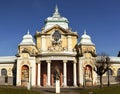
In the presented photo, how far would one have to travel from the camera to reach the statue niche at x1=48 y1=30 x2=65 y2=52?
87075 millimetres

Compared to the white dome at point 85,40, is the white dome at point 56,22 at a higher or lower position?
higher

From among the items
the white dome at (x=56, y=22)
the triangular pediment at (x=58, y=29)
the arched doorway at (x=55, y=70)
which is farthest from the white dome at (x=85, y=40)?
the arched doorway at (x=55, y=70)

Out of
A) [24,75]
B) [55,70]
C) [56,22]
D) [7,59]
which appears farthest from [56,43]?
[7,59]

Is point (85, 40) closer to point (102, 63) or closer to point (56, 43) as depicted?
point (56, 43)

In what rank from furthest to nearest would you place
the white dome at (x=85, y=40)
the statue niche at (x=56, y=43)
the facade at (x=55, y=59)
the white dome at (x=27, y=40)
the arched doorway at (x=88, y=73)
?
the white dome at (x=27, y=40) < the white dome at (x=85, y=40) < the statue niche at (x=56, y=43) < the arched doorway at (x=88, y=73) < the facade at (x=55, y=59)

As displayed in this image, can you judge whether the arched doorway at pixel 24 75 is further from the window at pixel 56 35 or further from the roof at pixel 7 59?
the window at pixel 56 35

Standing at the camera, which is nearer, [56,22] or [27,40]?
[27,40]

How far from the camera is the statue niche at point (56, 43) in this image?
8707 cm

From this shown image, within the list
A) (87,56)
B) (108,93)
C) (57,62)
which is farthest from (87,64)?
(108,93)

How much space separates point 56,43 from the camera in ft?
289

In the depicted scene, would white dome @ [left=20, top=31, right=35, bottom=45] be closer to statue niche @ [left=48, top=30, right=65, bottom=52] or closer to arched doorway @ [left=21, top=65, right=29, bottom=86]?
statue niche @ [left=48, top=30, right=65, bottom=52]

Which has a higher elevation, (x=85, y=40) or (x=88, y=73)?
(x=85, y=40)

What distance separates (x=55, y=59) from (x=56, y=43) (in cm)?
575

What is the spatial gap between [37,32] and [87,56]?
15115 millimetres
